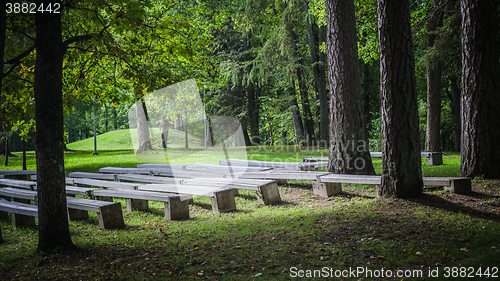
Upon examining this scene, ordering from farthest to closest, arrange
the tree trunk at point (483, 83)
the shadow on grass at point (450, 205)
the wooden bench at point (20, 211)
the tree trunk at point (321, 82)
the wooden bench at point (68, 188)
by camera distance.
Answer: the tree trunk at point (321, 82)
the wooden bench at point (68, 188)
the tree trunk at point (483, 83)
the wooden bench at point (20, 211)
the shadow on grass at point (450, 205)

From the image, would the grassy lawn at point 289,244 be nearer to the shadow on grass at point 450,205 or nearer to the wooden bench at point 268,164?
the shadow on grass at point 450,205

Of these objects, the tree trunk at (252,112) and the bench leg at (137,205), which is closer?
the bench leg at (137,205)

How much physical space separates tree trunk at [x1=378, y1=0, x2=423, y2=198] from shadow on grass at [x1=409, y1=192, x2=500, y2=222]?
18 centimetres

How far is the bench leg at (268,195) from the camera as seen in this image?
25.0 feet

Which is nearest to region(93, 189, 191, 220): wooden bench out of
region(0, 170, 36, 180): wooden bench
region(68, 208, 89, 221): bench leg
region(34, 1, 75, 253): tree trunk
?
region(68, 208, 89, 221): bench leg

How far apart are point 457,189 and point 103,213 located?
20.8 feet

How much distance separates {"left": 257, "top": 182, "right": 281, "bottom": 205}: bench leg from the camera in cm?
762

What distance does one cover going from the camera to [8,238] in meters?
5.96

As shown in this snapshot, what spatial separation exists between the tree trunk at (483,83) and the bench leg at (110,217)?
6998mm

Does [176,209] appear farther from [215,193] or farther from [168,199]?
[215,193]

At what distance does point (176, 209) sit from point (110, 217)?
47.6 inches

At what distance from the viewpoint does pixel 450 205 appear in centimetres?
574

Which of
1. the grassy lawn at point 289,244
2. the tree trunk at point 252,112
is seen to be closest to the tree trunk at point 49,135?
the grassy lawn at point 289,244

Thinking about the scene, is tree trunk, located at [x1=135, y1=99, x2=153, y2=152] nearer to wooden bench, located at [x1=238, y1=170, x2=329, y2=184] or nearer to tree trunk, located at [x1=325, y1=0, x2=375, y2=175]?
wooden bench, located at [x1=238, y1=170, x2=329, y2=184]
